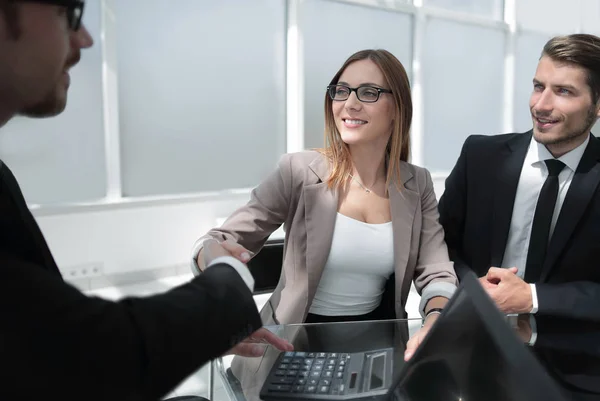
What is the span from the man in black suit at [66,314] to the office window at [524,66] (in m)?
6.57

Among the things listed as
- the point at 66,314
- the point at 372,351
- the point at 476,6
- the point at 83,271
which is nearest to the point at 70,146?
the point at 83,271

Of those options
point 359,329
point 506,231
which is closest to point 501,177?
point 506,231

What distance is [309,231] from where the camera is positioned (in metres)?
1.79

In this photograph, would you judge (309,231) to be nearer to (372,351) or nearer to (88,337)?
(372,351)

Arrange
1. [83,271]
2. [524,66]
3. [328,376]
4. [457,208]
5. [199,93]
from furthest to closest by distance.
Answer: [524,66] → [199,93] → [83,271] → [457,208] → [328,376]

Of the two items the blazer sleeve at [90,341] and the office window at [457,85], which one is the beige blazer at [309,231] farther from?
the office window at [457,85]

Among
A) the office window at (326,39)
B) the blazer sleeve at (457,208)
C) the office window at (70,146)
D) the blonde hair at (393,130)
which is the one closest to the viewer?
the blonde hair at (393,130)

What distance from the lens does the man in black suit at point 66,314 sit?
1.87 ft

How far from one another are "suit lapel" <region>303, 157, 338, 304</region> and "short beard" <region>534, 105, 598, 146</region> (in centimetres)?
79

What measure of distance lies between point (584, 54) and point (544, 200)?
0.56 metres

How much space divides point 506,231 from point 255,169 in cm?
318

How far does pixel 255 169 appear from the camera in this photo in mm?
4797

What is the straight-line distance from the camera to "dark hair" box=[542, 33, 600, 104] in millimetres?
1848

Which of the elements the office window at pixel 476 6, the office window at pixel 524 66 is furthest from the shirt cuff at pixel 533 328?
the office window at pixel 524 66
